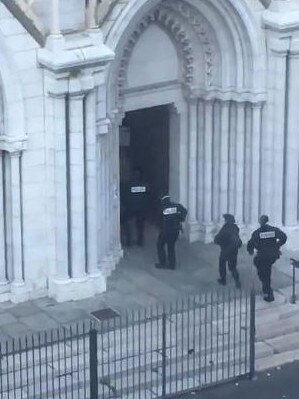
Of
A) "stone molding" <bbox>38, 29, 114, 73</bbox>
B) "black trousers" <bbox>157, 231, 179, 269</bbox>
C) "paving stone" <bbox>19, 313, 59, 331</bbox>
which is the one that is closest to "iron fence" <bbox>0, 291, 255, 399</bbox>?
"paving stone" <bbox>19, 313, 59, 331</bbox>

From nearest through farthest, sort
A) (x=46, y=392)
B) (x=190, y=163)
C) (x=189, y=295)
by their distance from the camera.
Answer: (x=46, y=392) → (x=189, y=295) → (x=190, y=163)

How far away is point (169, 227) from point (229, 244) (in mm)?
1197

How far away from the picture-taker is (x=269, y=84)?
29.0 m

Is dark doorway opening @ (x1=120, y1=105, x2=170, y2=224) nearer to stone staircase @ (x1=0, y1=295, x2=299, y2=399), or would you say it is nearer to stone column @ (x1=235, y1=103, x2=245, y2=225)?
stone column @ (x1=235, y1=103, x2=245, y2=225)

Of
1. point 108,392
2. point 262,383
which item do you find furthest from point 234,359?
point 108,392

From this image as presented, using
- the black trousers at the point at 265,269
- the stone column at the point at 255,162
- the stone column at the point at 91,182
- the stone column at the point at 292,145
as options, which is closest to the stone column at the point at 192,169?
the stone column at the point at 255,162

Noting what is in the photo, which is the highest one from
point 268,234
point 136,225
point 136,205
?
point 136,205

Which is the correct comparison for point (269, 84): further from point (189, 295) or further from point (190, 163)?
point (189, 295)

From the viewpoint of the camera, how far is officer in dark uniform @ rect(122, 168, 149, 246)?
2936cm

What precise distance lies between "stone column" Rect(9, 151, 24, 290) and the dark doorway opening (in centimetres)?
406

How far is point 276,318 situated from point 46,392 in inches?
180

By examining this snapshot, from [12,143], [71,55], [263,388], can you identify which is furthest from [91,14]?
[263,388]

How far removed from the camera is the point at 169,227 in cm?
2842

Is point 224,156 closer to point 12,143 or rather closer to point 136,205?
point 136,205
